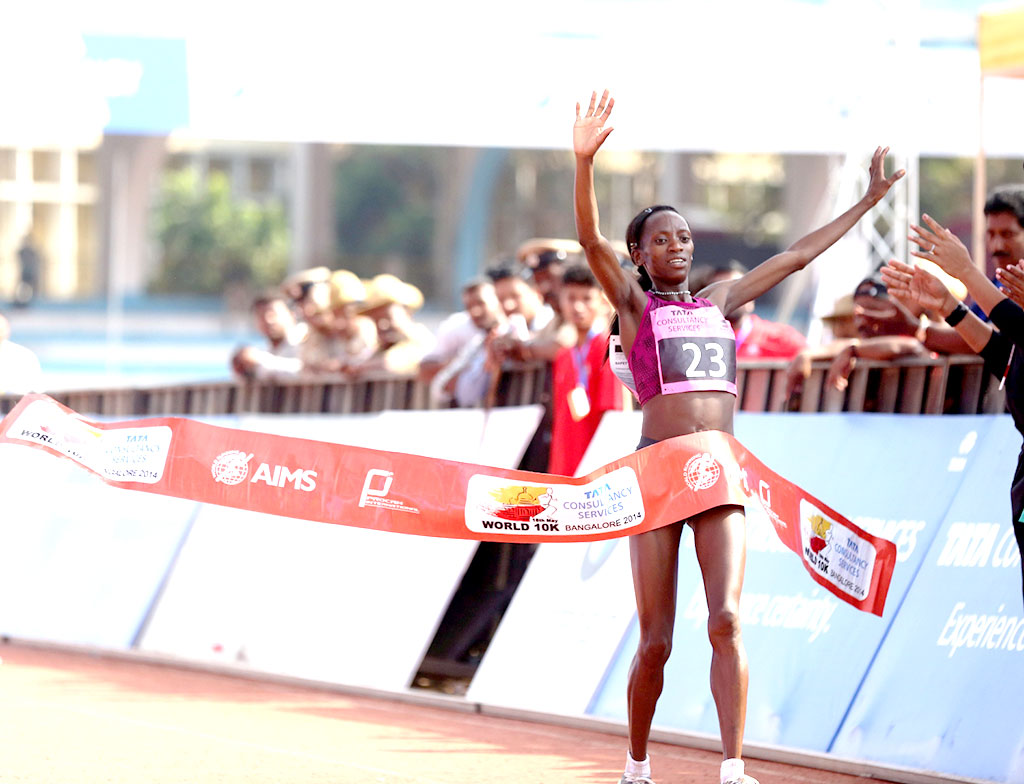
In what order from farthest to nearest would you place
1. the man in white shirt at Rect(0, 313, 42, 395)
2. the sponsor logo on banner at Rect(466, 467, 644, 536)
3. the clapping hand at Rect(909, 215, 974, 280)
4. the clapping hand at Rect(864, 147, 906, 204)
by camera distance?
the man in white shirt at Rect(0, 313, 42, 395)
the clapping hand at Rect(864, 147, 906, 204)
the sponsor logo on banner at Rect(466, 467, 644, 536)
the clapping hand at Rect(909, 215, 974, 280)

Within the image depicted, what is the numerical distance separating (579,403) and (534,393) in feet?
1.92

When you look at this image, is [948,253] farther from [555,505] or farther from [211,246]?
[211,246]

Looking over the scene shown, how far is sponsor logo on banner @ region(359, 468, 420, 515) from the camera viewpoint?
21.7 feet

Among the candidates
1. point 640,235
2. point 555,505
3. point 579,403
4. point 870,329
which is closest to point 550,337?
point 579,403

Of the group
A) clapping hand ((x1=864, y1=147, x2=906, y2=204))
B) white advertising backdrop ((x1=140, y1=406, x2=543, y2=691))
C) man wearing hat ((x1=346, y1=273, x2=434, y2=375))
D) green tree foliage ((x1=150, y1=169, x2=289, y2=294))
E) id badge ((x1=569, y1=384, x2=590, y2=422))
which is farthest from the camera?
green tree foliage ((x1=150, y1=169, x2=289, y2=294))

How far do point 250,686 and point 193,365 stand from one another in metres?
20.6

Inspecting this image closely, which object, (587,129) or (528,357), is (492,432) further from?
(587,129)

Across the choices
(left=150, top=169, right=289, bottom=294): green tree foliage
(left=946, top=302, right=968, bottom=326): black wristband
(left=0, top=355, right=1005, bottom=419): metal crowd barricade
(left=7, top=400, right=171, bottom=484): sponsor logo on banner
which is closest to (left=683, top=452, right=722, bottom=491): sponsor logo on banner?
(left=946, top=302, right=968, bottom=326): black wristband

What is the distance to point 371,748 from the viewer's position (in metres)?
7.50

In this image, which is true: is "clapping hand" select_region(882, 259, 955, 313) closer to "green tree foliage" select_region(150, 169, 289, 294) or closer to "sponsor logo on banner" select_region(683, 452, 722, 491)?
"sponsor logo on banner" select_region(683, 452, 722, 491)

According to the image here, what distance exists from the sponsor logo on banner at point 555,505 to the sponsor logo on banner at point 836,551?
0.71 m

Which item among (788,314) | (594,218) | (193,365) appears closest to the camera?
(594,218)

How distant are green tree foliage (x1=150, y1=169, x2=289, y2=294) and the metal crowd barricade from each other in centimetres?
3660

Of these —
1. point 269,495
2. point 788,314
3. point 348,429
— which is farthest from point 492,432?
point 788,314
